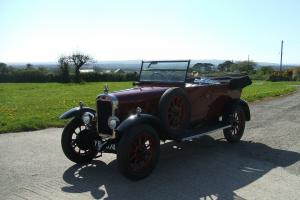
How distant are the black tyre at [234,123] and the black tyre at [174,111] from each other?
1465 mm

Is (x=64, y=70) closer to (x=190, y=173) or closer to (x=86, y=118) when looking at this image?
(x=86, y=118)

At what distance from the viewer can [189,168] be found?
639 cm

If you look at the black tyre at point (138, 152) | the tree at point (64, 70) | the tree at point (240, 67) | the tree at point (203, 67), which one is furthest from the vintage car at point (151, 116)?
the tree at point (64, 70)

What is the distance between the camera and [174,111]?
6.73 meters

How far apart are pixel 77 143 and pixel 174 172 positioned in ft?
5.92

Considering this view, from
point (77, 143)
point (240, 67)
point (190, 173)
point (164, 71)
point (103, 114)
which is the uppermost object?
point (164, 71)

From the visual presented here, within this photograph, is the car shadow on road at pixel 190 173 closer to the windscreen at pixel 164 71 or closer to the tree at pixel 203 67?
the windscreen at pixel 164 71

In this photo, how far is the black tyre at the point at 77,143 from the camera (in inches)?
260

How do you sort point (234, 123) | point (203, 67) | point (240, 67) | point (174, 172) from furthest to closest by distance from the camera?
1. point (240, 67)
2. point (203, 67)
3. point (234, 123)
4. point (174, 172)

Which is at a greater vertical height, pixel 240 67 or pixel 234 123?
pixel 240 67

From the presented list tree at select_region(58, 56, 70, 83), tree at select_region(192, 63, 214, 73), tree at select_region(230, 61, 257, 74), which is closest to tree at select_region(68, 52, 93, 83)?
tree at select_region(58, 56, 70, 83)

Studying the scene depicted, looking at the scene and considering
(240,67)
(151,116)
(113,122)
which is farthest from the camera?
(240,67)

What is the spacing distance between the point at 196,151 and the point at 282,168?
170 cm

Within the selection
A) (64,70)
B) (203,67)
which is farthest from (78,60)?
(203,67)
